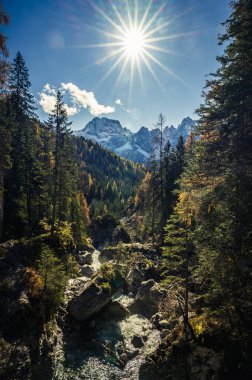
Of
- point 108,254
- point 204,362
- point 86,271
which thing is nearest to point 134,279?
point 86,271

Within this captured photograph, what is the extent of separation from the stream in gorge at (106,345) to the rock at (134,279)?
4.65 metres

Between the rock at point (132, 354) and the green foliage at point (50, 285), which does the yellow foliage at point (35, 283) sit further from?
the rock at point (132, 354)

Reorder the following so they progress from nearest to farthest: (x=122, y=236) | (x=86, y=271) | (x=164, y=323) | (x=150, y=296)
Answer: (x=164, y=323), (x=150, y=296), (x=86, y=271), (x=122, y=236)

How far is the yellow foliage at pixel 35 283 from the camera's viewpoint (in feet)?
53.8

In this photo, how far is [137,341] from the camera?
16656mm

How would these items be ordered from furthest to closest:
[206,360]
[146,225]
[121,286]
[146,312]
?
[146,225], [121,286], [146,312], [206,360]

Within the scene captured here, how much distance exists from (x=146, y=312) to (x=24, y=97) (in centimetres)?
4005

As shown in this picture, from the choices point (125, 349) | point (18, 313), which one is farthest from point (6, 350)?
point (125, 349)

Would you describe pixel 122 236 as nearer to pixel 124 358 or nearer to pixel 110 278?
pixel 110 278

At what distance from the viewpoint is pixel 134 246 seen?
Result: 35.8 m

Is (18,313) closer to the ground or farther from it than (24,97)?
closer to the ground

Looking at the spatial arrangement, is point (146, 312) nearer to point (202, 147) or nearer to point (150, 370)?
point (150, 370)

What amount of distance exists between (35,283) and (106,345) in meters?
6.28

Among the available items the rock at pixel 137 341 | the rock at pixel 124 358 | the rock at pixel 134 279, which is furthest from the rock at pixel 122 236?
the rock at pixel 124 358
